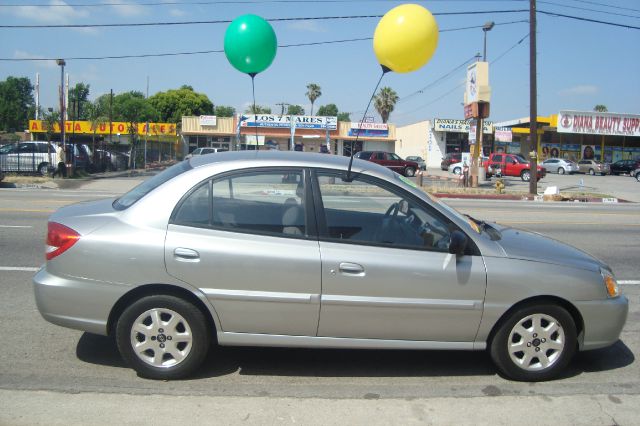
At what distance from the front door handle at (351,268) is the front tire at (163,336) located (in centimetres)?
105

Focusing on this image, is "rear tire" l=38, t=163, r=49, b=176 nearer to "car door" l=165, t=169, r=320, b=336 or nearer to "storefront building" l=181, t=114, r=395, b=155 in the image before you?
"car door" l=165, t=169, r=320, b=336

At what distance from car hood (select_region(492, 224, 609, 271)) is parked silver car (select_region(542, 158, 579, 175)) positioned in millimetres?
46507

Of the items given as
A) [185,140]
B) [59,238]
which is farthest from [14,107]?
[59,238]

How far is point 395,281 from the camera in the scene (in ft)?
13.1

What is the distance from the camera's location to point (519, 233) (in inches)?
193

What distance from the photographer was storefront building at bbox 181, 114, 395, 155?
5219cm

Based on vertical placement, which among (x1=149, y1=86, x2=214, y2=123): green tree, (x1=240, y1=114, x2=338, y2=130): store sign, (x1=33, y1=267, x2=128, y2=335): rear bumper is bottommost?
(x1=33, y1=267, x2=128, y2=335): rear bumper

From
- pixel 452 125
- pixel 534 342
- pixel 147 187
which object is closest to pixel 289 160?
pixel 147 187

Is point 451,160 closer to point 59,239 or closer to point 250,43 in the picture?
point 250,43

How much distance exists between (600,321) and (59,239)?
4.07 m

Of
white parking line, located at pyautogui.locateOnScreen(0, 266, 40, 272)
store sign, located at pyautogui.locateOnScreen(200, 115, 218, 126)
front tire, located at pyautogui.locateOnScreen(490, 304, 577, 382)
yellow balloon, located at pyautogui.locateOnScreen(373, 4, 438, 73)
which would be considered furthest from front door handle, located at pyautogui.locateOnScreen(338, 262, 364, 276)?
store sign, located at pyautogui.locateOnScreen(200, 115, 218, 126)

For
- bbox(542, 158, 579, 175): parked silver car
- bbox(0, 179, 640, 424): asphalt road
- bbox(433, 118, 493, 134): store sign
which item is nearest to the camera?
bbox(0, 179, 640, 424): asphalt road

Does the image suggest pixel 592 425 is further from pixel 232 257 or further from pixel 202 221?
pixel 202 221

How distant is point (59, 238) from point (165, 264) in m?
0.85
